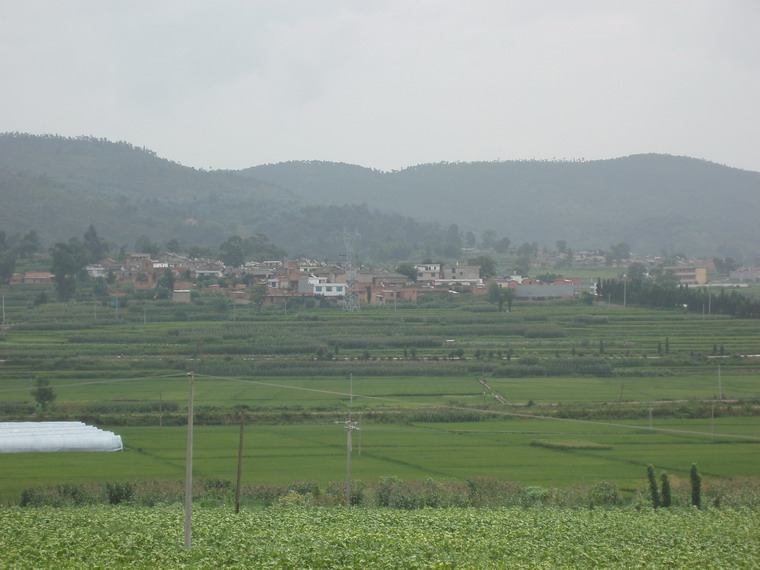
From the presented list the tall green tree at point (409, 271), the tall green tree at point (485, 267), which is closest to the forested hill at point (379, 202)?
the tall green tree at point (485, 267)

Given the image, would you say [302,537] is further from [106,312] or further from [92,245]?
[92,245]

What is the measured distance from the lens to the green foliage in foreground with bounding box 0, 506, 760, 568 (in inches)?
438

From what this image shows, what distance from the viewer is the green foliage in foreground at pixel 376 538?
11.1m

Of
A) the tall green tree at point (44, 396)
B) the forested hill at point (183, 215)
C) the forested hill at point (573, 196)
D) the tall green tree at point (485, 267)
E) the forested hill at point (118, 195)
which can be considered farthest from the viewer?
the forested hill at point (573, 196)

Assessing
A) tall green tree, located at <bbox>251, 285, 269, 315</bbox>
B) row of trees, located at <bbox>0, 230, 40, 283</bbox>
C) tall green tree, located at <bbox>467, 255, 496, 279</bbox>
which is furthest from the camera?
tall green tree, located at <bbox>467, 255, 496, 279</bbox>

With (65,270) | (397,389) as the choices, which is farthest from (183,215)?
(397,389)

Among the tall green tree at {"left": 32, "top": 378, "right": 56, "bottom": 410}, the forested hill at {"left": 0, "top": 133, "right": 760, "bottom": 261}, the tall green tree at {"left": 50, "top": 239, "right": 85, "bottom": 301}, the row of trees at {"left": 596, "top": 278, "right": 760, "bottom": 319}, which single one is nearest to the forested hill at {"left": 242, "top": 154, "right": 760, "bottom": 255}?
the forested hill at {"left": 0, "top": 133, "right": 760, "bottom": 261}

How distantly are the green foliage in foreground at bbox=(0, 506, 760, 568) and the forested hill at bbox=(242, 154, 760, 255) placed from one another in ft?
344

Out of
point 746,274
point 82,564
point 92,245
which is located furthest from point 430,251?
point 82,564

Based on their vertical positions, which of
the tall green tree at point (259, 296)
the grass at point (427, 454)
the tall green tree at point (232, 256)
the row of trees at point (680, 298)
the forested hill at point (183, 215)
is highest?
the forested hill at point (183, 215)

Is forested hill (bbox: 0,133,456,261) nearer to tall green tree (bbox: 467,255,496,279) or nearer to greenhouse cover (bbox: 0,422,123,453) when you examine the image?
tall green tree (bbox: 467,255,496,279)

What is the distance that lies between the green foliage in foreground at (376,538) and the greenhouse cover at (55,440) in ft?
18.1

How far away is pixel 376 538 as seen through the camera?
485 inches

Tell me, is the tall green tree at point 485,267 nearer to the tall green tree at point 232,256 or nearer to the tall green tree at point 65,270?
the tall green tree at point 232,256
